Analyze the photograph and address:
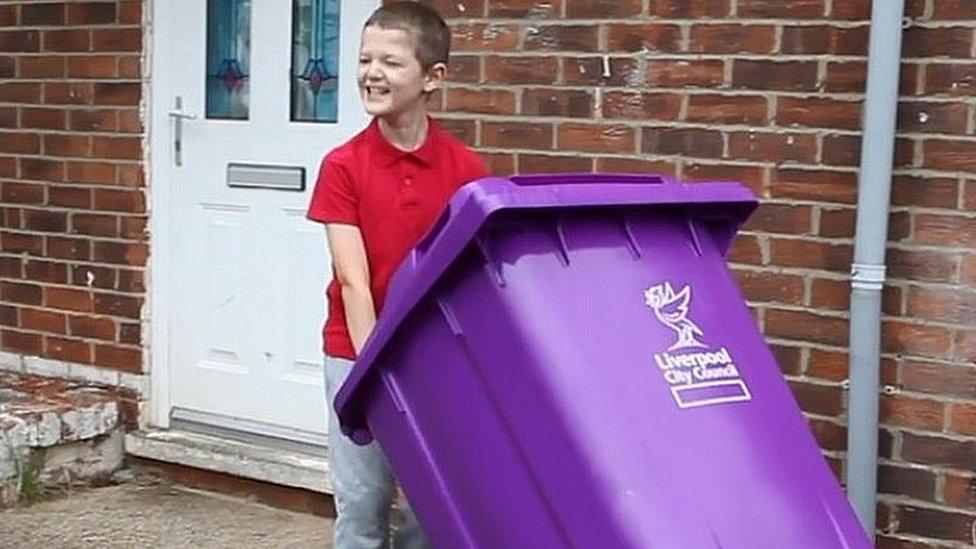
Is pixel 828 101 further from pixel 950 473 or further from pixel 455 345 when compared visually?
pixel 455 345

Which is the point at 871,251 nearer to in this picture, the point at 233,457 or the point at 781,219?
the point at 781,219

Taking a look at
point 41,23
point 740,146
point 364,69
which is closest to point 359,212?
point 364,69

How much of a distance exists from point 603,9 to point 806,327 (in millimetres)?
1035

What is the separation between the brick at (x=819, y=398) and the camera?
162 inches

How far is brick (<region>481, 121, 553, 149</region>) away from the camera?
4.54 meters

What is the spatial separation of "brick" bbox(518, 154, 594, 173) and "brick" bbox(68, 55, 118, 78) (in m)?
1.73

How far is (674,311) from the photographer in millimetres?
2916

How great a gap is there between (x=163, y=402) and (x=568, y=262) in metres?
3.10

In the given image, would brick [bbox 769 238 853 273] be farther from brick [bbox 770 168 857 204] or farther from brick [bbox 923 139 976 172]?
brick [bbox 923 139 976 172]

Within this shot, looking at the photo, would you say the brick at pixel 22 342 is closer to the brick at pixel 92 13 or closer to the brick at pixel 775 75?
the brick at pixel 92 13

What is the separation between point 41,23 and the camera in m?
5.73

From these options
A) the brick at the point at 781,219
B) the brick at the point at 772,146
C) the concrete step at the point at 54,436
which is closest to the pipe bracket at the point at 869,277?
the brick at the point at 781,219

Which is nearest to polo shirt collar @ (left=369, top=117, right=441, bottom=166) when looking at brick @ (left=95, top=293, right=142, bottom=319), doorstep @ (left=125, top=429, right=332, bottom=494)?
doorstep @ (left=125, top=429, right=332, bottom=494)

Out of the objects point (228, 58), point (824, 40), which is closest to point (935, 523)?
point (824, 40)
